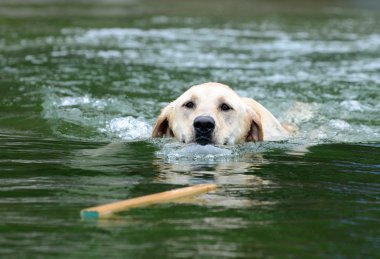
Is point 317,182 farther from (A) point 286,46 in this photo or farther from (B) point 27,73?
(A) point 286,46

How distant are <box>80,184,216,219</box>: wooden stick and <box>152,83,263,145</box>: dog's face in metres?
1.54

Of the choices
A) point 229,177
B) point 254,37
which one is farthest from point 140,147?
point 254,37

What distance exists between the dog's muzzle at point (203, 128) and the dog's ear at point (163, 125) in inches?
25.1

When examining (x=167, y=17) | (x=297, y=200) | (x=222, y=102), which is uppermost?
(x=167, y=17)

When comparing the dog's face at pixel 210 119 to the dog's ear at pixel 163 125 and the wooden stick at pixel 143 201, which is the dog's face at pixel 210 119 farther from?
the wooden stick at pixel 143 201

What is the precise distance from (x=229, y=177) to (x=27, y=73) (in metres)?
6.74

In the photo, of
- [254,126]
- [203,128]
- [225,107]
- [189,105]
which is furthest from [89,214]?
[254,126]

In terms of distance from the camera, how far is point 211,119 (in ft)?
20.6

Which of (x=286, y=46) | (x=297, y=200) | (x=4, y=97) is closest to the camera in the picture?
(x=297, y=200)

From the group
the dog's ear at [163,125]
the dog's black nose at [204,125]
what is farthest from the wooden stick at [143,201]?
the dog's ear at [163,125]

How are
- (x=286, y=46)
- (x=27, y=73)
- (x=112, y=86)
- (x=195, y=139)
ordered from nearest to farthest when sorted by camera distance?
(x=195, y=139), (x=112, y=86), (x=27, y=73), (x=286, y=46)

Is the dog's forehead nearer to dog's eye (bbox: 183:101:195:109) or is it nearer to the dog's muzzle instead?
dog's eye (bbox: 183:101:195:109)

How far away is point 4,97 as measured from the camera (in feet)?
31.2

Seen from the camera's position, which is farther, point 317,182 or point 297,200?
point 317,182
